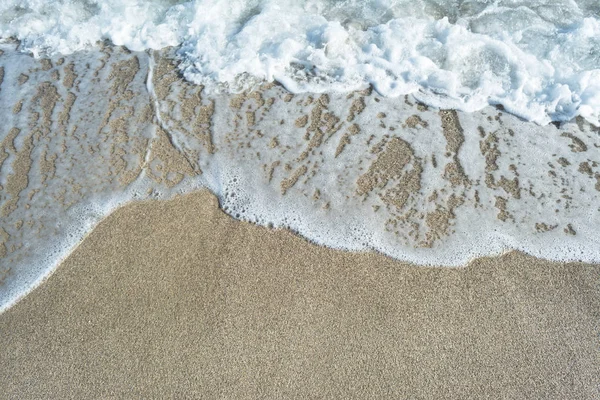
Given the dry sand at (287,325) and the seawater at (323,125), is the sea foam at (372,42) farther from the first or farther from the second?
the dry sand at (287,325)

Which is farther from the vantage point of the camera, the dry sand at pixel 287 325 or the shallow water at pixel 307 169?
the shallow water at pixel 307 169

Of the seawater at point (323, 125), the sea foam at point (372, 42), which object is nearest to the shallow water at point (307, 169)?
the seawater at point (323, 125)

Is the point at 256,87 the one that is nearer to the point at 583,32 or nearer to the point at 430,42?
the point at 430,42

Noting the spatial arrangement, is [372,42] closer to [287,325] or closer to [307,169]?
[307,169]

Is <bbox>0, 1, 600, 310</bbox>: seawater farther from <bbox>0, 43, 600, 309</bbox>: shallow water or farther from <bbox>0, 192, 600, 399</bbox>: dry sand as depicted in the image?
<bbox>0, 192, 600, 399</bbox>: dry sand

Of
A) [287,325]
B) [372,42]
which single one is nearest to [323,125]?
[372,42]

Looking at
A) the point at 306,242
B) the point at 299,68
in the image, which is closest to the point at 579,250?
the point at 306,242

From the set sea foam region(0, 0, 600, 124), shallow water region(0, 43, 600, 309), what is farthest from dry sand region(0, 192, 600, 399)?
sea foam region(0, 0, 600, 124)
